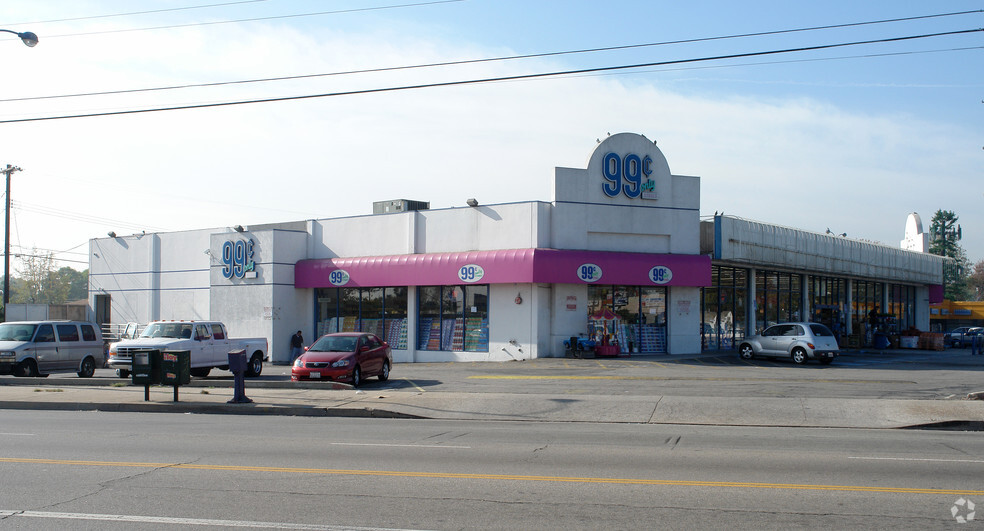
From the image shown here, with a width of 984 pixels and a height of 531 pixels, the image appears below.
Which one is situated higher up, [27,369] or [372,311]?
[372,311]

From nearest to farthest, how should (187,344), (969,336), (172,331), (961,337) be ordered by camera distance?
(187,344) → (172,331) → (961,337) → (969,336)

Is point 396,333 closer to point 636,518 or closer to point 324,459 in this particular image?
point 324,459

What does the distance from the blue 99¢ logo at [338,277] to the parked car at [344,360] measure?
456 inches

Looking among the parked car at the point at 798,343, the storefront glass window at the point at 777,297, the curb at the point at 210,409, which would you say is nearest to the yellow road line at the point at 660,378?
the parked car at the point at 798,343

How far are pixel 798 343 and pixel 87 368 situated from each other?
2517cm

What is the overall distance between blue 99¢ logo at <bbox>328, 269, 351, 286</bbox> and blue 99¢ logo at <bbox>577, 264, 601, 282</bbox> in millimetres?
10877

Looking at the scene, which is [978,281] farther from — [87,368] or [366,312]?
[87,368]

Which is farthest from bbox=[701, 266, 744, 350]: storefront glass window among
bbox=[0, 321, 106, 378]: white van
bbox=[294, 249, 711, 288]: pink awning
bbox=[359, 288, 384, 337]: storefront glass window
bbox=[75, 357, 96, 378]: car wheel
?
bbox=[0, 321, 106, 378]: white van

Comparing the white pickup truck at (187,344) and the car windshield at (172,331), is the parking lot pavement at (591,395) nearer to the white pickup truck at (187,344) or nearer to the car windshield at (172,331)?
the white pickup truck at (187,344)

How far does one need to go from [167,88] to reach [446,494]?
1748cm

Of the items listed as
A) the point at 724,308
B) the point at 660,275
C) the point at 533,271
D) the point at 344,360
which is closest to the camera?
the point at 344,360

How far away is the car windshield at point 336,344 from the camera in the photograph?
22906 millimetres

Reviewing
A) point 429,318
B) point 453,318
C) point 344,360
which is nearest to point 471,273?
point 453,318

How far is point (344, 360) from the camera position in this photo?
2211 centimetres
